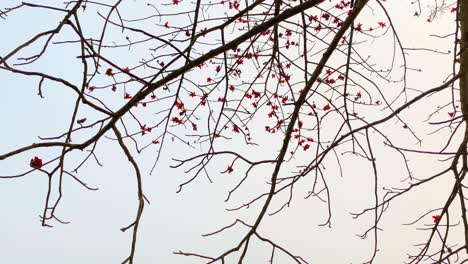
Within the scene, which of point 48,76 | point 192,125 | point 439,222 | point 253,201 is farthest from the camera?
point 192,125

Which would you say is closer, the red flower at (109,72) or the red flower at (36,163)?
the red flower at (36,163)

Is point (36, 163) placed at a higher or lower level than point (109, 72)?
lower

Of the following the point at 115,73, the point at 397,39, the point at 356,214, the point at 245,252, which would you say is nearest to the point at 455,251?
the point at 356,214

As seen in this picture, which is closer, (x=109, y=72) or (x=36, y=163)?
(x=36, y=163)

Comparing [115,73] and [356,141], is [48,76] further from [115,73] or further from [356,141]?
[356,141]

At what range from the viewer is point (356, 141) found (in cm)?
271

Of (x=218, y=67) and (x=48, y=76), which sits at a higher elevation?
(x=218, y=67)

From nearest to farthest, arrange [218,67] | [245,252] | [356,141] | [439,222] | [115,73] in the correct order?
[245,252] → [439,222] → [356,141] → [115,73] → [218,67]

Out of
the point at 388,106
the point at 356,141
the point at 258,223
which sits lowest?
the point at 258,223

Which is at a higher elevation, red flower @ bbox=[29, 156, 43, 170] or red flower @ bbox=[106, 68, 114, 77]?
red flower @ bbox=[106, 68, 114, 77]

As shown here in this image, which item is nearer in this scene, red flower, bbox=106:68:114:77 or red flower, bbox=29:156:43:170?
red flower, bbox=29:156:43:170

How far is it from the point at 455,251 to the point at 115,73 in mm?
2016

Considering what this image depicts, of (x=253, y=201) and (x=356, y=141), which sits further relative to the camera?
(x=356, y=141)

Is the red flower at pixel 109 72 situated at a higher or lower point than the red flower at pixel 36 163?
higher
